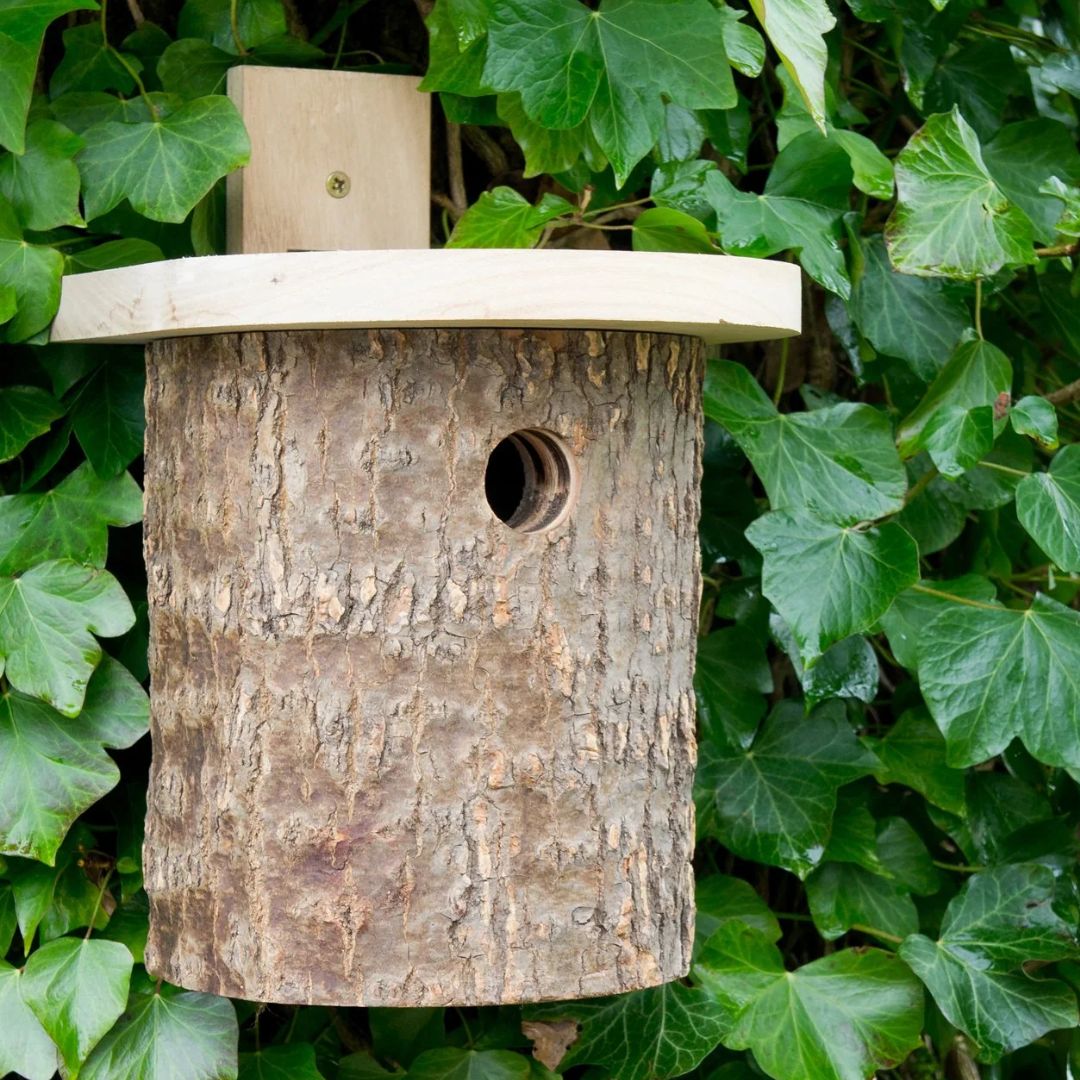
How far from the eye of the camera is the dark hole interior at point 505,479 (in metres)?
1.32

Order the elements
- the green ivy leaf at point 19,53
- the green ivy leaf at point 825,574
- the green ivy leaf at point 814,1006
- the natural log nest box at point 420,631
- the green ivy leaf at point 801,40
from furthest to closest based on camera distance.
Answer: the green ivy leaf at point 814,1006 < the green ivy leaf at point 825,574 < the green ivy leaf at point 19,53 < the natural log nest box at point 420,631 < the green ivy leaf at point 801,40

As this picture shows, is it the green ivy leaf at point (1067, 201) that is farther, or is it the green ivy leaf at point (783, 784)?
the green ivy leaf at point (783, 784)

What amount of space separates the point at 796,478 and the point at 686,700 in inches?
10.5

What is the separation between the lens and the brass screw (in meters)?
1.47

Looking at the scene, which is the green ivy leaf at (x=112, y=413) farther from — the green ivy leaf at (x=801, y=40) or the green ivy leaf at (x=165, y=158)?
the green ivy leaf at (x=801, y=40)

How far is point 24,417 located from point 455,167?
1.71ft

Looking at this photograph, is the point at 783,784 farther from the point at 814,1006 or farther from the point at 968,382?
the point at 968,382

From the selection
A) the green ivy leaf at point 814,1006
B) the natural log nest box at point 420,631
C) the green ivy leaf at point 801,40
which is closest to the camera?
the green ivy leaf at point 801,40

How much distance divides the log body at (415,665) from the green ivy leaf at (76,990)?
0.58 ft

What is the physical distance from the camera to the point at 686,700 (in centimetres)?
131

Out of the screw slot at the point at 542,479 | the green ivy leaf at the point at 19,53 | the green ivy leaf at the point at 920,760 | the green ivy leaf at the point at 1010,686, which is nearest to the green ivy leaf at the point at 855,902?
the green ivy leaf at the point at 920,760

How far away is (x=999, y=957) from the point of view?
1.58m

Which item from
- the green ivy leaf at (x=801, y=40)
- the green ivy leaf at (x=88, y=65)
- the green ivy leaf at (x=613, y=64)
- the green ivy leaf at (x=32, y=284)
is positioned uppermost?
the green ivy leaf at (x=801, y=40)

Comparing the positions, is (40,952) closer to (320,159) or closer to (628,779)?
(628,779)
